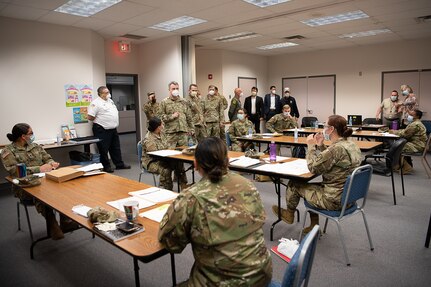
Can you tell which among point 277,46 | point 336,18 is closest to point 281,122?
point 336,18

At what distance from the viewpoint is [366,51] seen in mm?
9258

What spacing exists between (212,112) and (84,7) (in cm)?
310

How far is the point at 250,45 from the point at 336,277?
24.5 feet

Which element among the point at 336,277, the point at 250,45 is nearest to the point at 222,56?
the point at 250,45

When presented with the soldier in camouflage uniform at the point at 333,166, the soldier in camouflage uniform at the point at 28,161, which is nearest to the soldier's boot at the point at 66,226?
the soldier in camouflage uniform at the point at 28,161

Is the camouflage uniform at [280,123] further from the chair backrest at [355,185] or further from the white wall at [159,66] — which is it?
the chair backrest at [355,185]

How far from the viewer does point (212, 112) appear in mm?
6914

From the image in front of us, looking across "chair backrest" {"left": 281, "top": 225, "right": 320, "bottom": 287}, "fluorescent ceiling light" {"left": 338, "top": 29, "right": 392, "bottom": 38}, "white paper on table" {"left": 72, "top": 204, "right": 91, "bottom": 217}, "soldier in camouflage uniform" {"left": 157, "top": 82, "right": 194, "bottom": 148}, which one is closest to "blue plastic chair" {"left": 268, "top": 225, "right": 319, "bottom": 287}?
"chair backrest" {"left": 281, "top": 225, "right": 320, "bottom": 287}

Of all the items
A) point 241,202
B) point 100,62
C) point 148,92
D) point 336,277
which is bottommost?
point 336,277

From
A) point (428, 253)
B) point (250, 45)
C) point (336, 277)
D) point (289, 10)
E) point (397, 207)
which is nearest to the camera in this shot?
point (336, 277)

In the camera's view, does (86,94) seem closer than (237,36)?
Yes

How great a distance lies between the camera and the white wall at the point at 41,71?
17.8ft

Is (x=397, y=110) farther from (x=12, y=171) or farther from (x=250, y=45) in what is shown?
(x=12, y=171)

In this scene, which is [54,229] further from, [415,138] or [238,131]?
[415,138]
